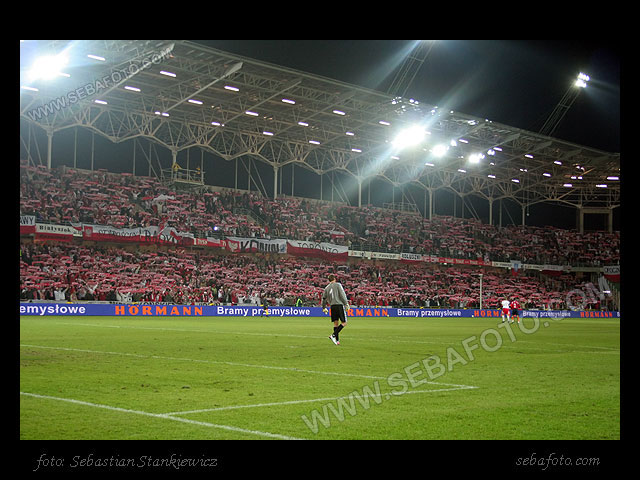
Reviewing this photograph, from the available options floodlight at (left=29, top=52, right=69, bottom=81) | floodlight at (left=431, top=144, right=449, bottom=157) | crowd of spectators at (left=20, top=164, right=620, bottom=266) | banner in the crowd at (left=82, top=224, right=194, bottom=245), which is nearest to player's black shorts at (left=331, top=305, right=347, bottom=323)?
floodlight at (left=29, top=52, right=69, bottom=81)

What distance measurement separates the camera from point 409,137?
2159 inches

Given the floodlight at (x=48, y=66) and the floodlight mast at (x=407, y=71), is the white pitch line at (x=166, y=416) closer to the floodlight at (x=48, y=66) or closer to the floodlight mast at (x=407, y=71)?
the floodlight at (x=48, y=66)

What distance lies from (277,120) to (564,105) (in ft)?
76.4

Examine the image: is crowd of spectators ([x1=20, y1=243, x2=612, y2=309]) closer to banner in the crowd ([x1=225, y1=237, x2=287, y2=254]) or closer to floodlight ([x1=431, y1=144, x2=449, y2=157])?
banner in the crowd ([x1=225, y1=237, x2=287, y2=254])

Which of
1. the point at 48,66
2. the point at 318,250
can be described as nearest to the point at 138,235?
the point at 48,66

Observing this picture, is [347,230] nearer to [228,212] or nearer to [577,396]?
[228,212]

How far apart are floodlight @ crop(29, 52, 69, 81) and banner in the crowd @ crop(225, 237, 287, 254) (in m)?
17.3

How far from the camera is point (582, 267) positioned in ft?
231

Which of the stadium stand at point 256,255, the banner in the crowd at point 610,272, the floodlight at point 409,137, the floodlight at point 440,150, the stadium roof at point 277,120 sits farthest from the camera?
the banner in the crowd at point 610,272

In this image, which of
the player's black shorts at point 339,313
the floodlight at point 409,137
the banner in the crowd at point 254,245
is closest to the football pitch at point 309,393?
the player's black shorts at point 339,313

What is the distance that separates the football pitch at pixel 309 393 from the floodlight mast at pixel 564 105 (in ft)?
120

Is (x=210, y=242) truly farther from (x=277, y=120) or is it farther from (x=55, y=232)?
(x=55, y=232)

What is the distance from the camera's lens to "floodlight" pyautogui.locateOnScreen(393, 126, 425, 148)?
175ft

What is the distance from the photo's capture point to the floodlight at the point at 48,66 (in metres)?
33.7
